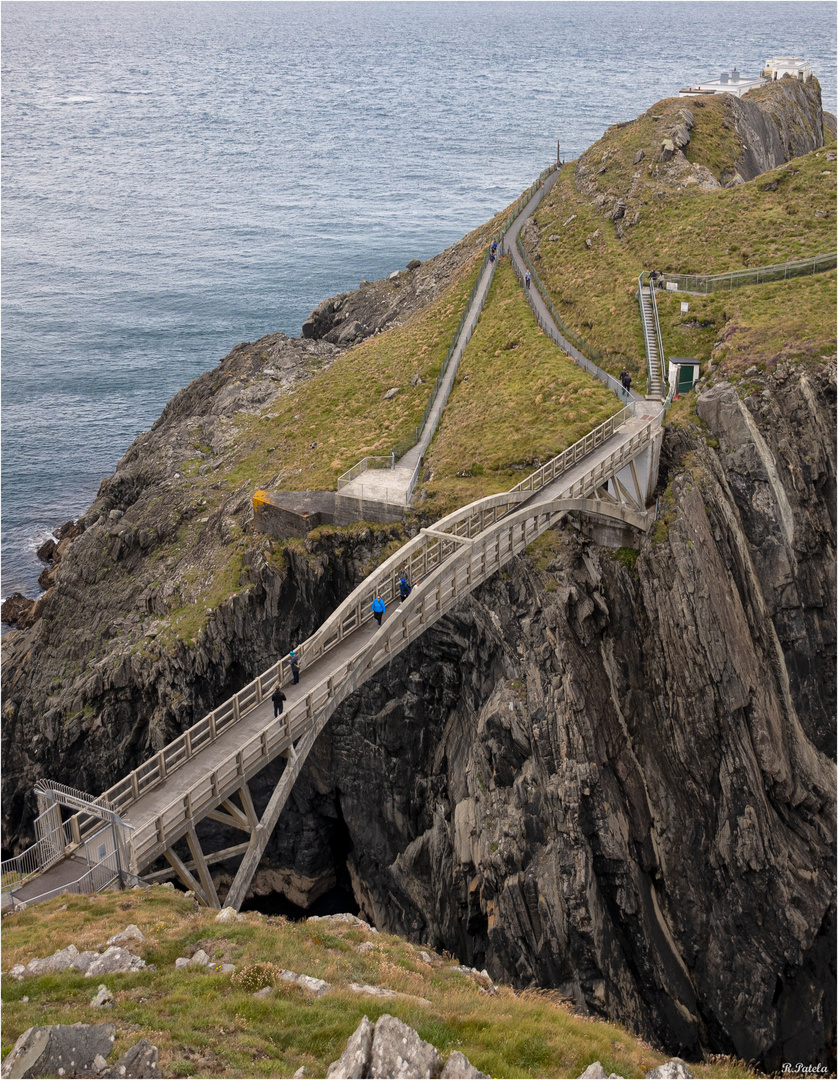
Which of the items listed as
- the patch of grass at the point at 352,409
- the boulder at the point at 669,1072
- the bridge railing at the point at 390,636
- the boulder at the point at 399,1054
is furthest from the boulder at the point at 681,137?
the boulder at the point at 399,1054

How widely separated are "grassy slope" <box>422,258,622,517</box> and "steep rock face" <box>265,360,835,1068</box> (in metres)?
6.09

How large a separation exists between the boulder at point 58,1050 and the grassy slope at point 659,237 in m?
46.1

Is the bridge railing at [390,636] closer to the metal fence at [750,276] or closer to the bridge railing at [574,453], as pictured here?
the bridge railing at [574,453]

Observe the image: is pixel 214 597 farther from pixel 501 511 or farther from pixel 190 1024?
pixel 190 1024

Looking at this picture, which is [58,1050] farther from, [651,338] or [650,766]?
[651,338]

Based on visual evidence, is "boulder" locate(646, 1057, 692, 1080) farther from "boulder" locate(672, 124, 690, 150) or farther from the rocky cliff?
"boulder" locate(672, 124, 690, 150)

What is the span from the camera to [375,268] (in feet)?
417

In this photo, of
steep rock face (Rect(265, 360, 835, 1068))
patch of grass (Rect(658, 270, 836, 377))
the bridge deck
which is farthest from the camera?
patch of grass (Rect(658, 270, 836, 377))

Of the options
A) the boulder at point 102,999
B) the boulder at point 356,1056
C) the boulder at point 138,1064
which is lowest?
the boulder at point 356,1056

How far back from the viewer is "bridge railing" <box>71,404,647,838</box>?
1113 inches

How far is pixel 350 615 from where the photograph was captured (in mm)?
36281

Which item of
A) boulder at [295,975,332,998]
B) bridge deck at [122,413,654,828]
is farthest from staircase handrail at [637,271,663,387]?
boulder at [295,975,332,998]

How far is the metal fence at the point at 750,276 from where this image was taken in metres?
57.0

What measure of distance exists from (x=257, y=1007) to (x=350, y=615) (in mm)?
18504
